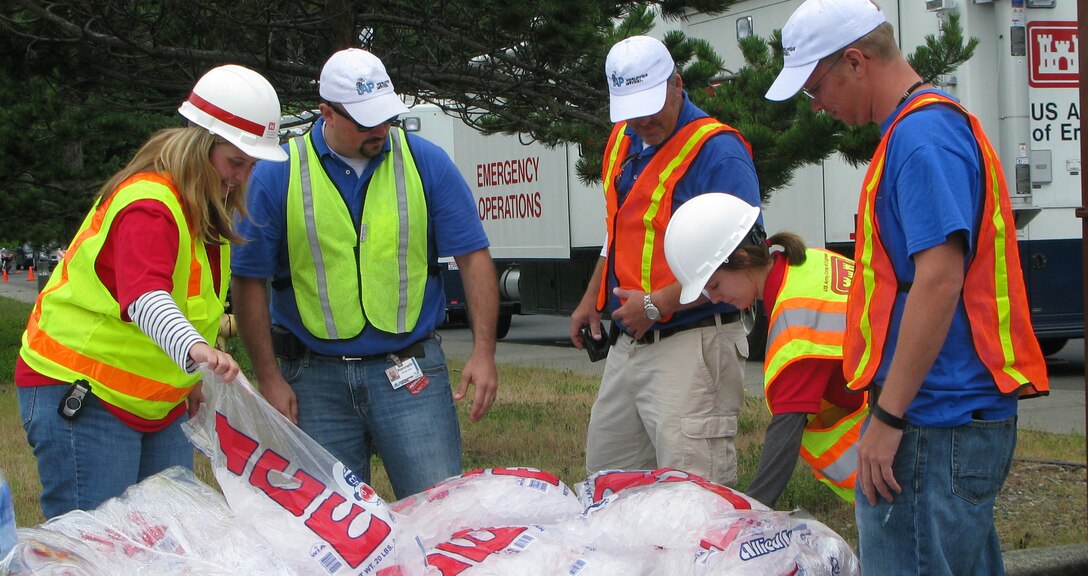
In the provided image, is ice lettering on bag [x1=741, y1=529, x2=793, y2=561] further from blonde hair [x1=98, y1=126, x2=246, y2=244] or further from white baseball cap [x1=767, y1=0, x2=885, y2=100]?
blonde hair [x1=98, y1=126, x2=246, y2=244]

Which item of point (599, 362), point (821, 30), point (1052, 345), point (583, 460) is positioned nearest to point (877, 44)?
point (821, 30)

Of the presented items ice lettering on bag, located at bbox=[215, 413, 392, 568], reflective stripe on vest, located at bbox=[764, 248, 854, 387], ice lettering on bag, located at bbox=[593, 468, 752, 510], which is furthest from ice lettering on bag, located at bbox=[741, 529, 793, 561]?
ice lettering on bag, located at bbox=[215, 413, 392, 568]

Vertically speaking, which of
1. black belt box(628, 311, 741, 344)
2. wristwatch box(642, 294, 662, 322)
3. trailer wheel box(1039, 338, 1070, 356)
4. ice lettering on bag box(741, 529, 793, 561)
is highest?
wristwatch box(642, 294, 662, 322)

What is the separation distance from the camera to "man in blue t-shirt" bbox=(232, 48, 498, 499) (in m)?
3.33

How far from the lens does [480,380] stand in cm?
346

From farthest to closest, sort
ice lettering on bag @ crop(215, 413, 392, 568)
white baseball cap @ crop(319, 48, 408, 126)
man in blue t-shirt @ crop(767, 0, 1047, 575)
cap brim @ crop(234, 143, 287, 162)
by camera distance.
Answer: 1. white baseball cap @ crop(319, 48, 408, 126)
2. cap brim @ crop(234, 143, 287, 162)
3. ice lettering on bag @ crop(215, 413, 392, 568)
4. man in blue t-shirt @ crop(767, 0, 1047, 575)

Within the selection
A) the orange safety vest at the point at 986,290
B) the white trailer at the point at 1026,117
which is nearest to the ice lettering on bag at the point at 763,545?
the orange safety vest at the point at 986,290

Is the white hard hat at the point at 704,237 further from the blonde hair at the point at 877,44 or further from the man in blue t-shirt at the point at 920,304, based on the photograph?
the blonde hair at the point at 877,44

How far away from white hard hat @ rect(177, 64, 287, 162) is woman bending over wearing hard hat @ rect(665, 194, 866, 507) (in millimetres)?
1017

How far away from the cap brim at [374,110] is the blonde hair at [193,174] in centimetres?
48

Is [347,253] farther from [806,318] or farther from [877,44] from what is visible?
[877,44]

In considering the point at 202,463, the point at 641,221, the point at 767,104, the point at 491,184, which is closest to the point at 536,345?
the point at 491,184

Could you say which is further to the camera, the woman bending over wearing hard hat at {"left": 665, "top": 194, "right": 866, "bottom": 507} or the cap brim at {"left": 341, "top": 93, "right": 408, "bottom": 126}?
the cap brim at {"left": 341, "top": 93, "right": 408, "bottom": 126}

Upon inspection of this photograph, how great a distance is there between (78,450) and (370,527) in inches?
30.0
